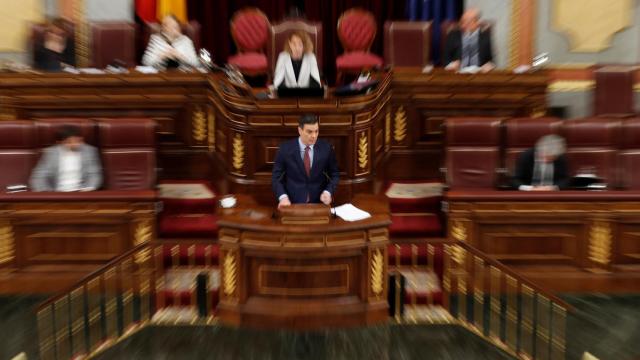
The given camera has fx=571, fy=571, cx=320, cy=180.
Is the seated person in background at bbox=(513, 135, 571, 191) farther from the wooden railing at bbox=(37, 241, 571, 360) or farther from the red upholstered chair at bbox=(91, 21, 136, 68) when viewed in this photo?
the red upholstered chair at bbox=(91, 21, 136, 68)

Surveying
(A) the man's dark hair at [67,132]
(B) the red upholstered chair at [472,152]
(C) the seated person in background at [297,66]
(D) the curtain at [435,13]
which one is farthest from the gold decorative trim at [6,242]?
(D) the curtain at [435,13]

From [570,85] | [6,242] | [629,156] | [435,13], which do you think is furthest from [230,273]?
[570,85]

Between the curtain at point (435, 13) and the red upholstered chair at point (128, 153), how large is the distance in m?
2.69

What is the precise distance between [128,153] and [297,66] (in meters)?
1.13

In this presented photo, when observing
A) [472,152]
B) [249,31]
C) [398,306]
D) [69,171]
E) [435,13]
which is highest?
[435,13]

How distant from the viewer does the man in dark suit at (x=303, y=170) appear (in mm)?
2547

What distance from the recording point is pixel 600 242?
8.64 ft

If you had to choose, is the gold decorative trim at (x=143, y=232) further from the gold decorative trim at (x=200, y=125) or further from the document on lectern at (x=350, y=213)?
the document on lectern at (x=350, y=213)

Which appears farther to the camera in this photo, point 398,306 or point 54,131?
point 54,131

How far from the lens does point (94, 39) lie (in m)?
4.12

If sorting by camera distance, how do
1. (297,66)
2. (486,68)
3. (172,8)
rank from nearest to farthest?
(297,66) < (486,68) < (172,8)

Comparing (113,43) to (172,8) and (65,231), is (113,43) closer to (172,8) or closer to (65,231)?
(172,8)

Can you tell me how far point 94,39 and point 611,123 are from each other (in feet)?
11.3

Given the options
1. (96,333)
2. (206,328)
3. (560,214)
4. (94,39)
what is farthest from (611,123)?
A: (94,39)
